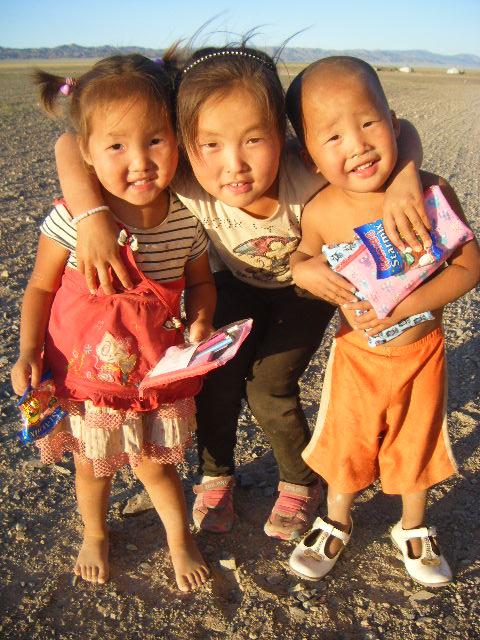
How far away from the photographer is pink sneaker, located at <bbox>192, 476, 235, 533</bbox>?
2.66m

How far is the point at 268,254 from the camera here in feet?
8.04

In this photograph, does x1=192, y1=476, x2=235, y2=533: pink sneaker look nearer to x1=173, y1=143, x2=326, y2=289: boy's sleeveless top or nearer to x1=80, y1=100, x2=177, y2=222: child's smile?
x1=173, y1=143, x2=326, y2=289: boy's sleeveless top

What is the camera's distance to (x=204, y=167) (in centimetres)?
213

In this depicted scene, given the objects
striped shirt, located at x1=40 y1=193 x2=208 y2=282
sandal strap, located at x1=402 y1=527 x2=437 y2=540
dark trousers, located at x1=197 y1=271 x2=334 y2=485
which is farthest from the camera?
dark trousers, located at x1=197 y1=271 x2=334 y2=485

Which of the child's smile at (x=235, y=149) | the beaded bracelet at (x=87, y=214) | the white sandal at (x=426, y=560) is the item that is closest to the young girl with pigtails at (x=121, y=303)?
the beaded bracelet at (x=87, y=214)

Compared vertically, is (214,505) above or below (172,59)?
below

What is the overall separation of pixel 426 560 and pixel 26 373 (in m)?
1.64

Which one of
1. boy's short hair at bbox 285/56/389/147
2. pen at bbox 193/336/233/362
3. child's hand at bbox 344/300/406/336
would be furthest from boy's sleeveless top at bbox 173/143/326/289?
pen at bbox 193/336/233/362

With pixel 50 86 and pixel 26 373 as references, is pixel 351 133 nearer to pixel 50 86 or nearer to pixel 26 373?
pixel 50 86

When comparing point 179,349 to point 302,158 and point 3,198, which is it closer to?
point 302,158

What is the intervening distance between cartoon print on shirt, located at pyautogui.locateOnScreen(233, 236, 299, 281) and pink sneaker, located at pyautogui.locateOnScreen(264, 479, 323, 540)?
3.13 feet

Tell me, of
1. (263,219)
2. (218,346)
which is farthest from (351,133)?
(218,346)

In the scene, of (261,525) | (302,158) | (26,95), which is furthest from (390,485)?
(26,95)

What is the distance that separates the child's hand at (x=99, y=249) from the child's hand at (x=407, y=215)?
894mm
